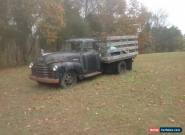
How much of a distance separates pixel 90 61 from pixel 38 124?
4.58 meters

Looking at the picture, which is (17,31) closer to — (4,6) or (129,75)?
(4,6)

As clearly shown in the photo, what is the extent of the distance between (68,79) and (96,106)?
2506mm

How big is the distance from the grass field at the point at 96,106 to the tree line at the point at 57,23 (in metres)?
4.22

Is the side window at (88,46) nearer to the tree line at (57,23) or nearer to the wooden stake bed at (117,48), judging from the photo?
the wooden stake bed at (117,48)

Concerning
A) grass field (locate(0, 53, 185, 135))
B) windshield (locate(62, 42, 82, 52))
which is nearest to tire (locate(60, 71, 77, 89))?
grass field (locate(0, 53, 185, 135))

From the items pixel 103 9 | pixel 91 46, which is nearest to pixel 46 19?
pixel 91 46

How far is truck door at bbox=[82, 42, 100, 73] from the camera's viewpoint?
10.1 metres

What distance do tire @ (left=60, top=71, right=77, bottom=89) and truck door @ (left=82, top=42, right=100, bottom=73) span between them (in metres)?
0.62

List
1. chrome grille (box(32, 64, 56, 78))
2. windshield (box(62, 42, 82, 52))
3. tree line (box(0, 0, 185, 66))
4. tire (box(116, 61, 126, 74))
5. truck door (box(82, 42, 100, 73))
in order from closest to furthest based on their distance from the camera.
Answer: chrome grille (box(32, 64, 56, 78)) < truck door (box(82, 42, 100, 73)) < windshield (box(62, 42, 82, 52)) < tire (box(116, 61, 126, 74)) < tree line (box(0, 0, 185, 66))

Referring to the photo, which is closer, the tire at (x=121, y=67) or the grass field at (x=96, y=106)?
the grass field at (x=96, y=106)

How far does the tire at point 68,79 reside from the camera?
920 centimetres

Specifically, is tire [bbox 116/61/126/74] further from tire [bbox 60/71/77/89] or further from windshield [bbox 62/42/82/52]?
tire [bbox 60/71/77/89]

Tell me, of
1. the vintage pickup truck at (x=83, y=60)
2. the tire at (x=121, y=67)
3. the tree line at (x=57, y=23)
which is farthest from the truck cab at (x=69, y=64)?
the tree line at (x=57, y=23)

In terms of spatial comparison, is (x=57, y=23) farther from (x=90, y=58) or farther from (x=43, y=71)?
(x=43, y=71)
